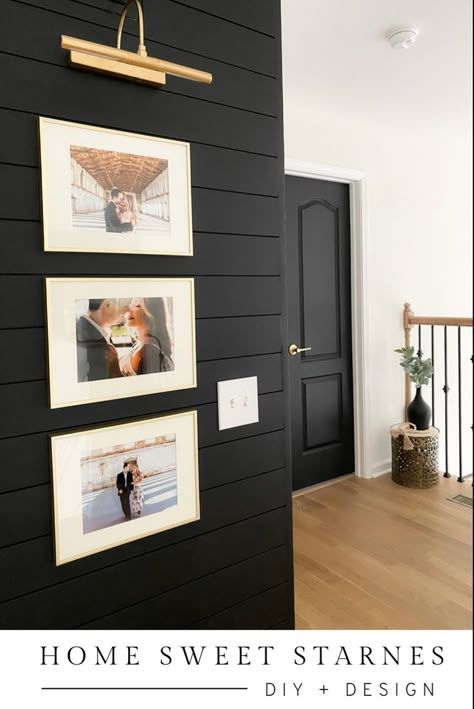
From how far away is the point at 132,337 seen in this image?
3.49ft

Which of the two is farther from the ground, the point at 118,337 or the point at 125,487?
the point at 118,337

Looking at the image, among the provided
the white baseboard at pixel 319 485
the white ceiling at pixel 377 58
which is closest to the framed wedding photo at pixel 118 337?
the white ceiling at pixel 377 58

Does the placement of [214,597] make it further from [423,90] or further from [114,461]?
[423,90]

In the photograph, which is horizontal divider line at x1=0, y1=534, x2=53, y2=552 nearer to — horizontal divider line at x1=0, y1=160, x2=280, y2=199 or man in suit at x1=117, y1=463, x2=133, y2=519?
man in suit at x1=117, y1=463, x2=133, y2=519

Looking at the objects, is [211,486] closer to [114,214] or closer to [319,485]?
[114,214]

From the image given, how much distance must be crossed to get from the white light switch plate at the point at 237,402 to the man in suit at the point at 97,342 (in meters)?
0.27

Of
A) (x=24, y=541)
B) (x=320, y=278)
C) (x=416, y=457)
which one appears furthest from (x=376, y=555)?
(x=24, y=541)

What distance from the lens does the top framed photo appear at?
953 mm

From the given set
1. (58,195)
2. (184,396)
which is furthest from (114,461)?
(58,195)

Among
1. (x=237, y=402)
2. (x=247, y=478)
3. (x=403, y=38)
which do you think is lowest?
(x=247, y=478)

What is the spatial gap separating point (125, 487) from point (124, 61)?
32.2 inches

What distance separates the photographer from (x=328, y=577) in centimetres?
201

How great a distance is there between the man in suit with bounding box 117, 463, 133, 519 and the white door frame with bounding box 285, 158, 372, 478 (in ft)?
7.34

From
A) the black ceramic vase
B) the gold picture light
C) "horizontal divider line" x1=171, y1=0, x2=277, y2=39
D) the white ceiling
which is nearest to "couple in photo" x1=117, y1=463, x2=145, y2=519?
→ the gold picture light
